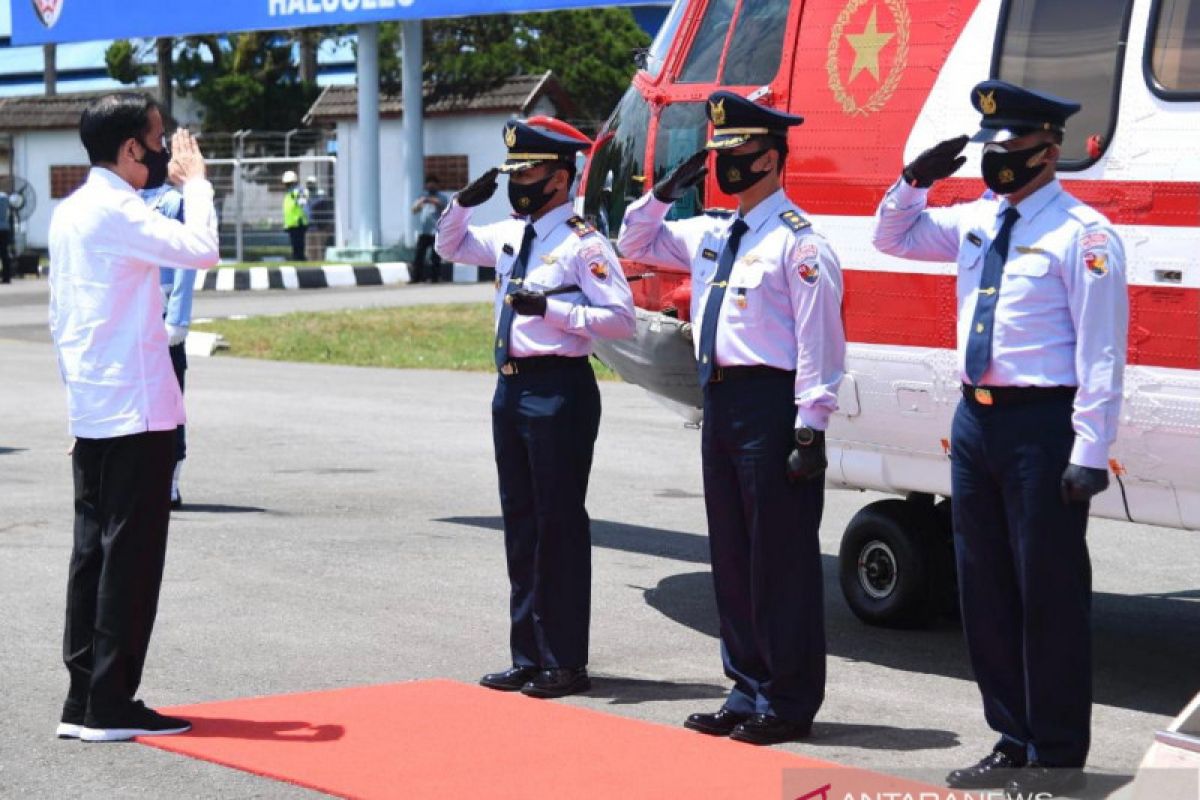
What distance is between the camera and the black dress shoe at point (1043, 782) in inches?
227

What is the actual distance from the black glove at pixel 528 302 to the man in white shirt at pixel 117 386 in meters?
1.09

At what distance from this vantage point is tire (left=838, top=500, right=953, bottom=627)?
8.39 meters

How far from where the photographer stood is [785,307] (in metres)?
6.54

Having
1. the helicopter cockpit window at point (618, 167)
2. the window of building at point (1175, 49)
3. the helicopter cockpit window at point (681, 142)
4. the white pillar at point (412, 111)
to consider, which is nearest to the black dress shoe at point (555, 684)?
the helicopter cockpit window at point (681, 142)

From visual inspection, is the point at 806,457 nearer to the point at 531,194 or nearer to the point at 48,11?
the point at 531,194

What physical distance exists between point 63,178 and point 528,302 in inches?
1559

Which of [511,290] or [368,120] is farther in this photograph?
[368,120]

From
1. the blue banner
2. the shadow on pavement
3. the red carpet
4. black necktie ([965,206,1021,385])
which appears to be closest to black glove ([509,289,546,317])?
the red carpet

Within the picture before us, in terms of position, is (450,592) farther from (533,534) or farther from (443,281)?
(443,281)

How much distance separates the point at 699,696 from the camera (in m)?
7.23

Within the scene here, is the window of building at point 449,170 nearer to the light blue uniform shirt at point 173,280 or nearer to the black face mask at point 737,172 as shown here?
the light blue uniform shirt at point 173,280

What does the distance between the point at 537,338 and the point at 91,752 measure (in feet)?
6.88

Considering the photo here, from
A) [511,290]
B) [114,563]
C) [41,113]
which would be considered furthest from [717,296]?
[41,113]

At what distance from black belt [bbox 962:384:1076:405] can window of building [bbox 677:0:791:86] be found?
8.24ft
